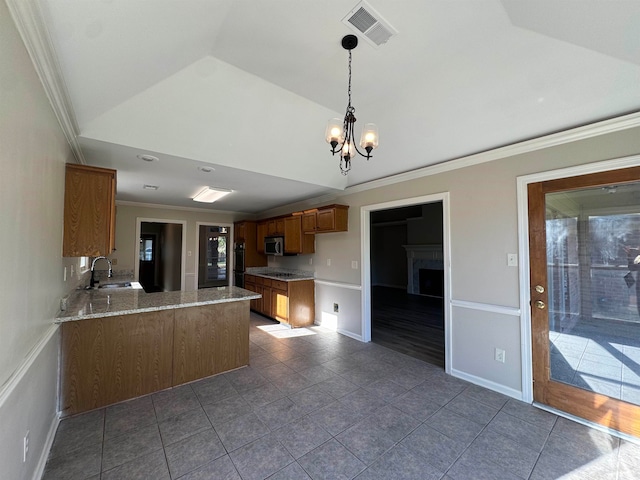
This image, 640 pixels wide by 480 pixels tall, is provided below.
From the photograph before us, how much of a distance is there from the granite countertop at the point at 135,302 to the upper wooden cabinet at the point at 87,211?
52 cm

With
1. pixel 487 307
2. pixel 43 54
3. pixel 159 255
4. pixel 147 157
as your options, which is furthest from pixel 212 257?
pixel 487 307

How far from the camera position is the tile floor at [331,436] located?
174cm

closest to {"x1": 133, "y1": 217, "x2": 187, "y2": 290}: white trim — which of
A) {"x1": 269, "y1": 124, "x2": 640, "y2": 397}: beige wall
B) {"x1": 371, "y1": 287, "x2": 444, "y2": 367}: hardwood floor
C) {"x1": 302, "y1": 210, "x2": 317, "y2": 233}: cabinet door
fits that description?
{"x1": 302, "y1": 210, "x2": 317, "y2": 233}: cabinet door

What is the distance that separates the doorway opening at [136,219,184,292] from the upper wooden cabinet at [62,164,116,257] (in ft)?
16.4

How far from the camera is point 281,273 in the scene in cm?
596

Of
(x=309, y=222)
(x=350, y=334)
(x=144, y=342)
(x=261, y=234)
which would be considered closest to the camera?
(x=144, y=342)

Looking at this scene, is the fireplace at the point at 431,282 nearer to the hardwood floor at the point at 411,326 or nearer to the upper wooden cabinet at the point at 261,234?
the hardwood floor at the point at 411,326

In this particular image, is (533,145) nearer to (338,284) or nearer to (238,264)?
(338,284)

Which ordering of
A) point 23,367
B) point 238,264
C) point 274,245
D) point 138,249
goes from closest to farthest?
point 23,367 < point 138,249 < point 274,245 < point 238,264

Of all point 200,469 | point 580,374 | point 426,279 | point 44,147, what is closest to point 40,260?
point 44,147

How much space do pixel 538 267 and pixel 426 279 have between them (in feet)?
19.1

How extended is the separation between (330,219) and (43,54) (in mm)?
3537

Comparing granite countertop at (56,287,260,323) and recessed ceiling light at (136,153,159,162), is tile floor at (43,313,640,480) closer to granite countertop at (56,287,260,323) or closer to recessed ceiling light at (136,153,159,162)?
granite countertop at (56,287,260,323)

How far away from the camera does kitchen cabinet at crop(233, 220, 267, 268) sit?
6398mm
